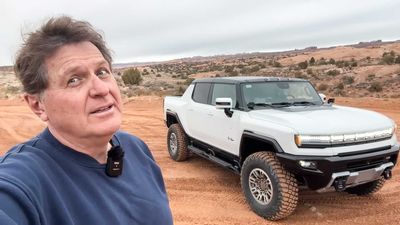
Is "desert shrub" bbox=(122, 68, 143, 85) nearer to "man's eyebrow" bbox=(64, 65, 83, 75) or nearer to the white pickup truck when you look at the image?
the white pickup truck

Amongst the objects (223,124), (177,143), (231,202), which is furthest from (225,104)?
(177,143)

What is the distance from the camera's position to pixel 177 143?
25.5ft

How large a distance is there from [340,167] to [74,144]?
3.64 meters

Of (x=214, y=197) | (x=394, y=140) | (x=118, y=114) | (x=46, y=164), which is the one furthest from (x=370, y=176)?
(x=46, y=164)

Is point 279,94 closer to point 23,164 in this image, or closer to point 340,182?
point 340,182

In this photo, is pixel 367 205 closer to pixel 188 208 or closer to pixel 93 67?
pixel 188 208

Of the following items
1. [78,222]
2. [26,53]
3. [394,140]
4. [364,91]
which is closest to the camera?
[78,222]

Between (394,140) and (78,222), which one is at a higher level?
(78,222)

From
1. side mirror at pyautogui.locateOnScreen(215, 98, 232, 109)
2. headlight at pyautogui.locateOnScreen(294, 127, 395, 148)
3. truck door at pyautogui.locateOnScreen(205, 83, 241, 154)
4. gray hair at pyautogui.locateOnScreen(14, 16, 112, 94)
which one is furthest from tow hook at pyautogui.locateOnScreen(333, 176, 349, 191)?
gray hair at pyautogui.locateOnScreen(14, 16, 112, 94)

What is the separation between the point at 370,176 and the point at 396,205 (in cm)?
113

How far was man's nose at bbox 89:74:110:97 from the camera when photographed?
1618mm

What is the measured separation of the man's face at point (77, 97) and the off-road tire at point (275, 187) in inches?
134

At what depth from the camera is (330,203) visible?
18.7ft

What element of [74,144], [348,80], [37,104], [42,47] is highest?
[42,47]
